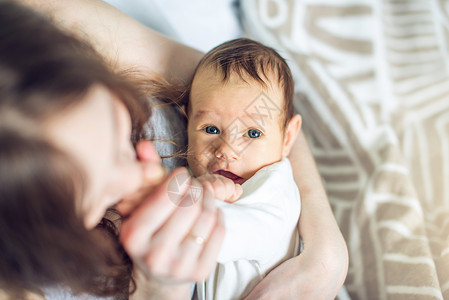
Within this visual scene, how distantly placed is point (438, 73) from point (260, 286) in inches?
40.2

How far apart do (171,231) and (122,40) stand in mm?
607

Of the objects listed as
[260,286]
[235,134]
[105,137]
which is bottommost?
[260,286]

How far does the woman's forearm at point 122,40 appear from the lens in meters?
0.82

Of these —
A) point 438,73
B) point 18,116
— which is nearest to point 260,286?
point 18,116

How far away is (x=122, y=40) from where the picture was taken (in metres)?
0.90

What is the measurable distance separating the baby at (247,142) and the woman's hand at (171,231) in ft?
0.56

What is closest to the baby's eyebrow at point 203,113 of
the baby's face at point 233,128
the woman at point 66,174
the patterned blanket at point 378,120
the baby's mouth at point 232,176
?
the baby's face at point 233,128

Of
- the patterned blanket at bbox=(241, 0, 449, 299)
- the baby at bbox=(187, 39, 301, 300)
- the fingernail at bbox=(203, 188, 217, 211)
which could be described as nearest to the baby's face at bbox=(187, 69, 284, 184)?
the baby at bbox=(187, 39, 301, 300)

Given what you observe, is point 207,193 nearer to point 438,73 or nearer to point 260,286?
point 260,286

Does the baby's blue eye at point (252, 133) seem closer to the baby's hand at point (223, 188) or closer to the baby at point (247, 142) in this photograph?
the baby at point (247, 142)

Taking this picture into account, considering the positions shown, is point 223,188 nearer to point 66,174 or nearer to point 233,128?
point 233,128

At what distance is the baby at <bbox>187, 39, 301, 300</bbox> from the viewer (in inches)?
28.9

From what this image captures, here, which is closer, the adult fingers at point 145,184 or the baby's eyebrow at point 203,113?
the adult fingers at point 145,184

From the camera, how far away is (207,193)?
56cm
